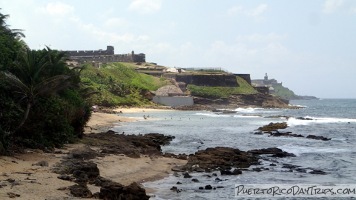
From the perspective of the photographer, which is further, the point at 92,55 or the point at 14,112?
the point at 92,55

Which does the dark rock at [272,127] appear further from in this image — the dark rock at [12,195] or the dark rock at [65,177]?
the dark rock at [12,195]

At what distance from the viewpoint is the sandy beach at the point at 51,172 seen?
13.0 meters

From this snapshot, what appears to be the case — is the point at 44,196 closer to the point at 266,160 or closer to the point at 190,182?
the point at 190,182

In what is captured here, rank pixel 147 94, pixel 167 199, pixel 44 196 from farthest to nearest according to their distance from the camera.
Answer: pixel 147 94 < pixel 167 199 < pixel 44 196

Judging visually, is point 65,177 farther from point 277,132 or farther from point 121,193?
point 277,132

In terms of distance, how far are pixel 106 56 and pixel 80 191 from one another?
Answer: 401 feet

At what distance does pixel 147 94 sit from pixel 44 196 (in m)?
89.6

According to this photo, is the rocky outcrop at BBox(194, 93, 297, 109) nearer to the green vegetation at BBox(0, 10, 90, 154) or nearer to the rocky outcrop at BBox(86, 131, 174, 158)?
the rocky outcrop at BBox(86, 131, 174, 158)

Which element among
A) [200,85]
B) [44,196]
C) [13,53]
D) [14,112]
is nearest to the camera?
[44,196]

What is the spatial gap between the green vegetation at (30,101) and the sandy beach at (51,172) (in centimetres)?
100

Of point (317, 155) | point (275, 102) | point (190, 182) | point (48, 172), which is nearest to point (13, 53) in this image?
point (48, 172)

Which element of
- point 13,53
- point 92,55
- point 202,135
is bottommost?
point 202,135

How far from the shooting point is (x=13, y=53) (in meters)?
22.1

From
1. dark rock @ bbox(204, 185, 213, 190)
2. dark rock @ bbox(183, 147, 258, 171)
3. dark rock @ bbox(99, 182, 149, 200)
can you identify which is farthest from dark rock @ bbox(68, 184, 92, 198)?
dark rock @ bbox(183, 147, 258, 171)
